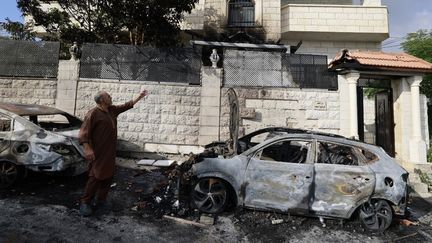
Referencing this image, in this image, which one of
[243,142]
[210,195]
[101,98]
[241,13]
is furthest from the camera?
[241,13]

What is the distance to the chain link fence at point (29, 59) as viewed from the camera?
346 inches

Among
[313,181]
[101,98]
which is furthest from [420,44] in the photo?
[101,98]

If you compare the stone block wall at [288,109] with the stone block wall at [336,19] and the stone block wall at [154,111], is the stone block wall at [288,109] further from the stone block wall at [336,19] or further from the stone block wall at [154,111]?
the stone block wall at [336,19]

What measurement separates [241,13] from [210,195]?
1148 cm

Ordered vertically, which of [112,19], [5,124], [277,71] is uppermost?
[112,19]

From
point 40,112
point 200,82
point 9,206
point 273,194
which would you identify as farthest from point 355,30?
point 9,206

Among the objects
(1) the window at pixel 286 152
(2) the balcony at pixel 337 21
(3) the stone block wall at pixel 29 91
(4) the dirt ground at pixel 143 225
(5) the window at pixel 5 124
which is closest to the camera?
(4) the dirt ground at pixel 143 225

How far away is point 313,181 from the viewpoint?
472 centimetres

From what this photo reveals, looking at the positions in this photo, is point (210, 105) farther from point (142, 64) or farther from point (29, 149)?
point (29, 149)

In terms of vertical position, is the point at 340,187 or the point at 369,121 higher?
the point at 369,121

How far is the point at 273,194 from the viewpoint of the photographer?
480 centimetres

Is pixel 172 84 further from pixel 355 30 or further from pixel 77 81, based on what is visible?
pixel 355 30

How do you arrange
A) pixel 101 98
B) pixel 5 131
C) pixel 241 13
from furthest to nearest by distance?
1. pixel 241 13
2. pixel 5 131
3. pixel 101 98

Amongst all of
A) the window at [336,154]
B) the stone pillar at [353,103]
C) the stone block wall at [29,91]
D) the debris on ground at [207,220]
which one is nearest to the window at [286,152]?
the window at [336,154]
